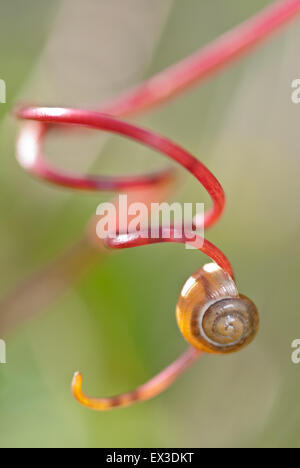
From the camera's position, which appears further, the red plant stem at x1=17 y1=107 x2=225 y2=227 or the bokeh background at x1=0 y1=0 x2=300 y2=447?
the bokeh background at x1=0 y1=0 x2=300 y2=447

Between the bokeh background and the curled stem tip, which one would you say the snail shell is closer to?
the curled stem tip

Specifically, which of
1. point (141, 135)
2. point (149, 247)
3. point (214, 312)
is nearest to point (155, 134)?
point (141, 135)

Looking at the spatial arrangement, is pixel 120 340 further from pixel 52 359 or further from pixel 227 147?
pixel 227 147

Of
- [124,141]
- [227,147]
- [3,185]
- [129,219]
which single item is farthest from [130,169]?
[129,219]

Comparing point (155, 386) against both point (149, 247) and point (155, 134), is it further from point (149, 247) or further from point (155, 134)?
point (149, 247)

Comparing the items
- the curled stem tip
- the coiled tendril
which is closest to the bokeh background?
the coiled tendril

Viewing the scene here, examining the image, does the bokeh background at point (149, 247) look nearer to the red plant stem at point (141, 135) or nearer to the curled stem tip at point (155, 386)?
the curled stem tip at point (155, 386)
